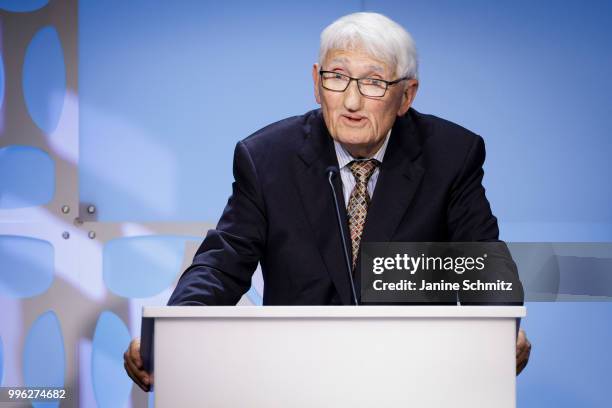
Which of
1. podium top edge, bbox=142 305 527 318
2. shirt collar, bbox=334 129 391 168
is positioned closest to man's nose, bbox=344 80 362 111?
shirt collar, bbox=334 129 391 168

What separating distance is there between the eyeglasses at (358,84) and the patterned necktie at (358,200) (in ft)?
0.59

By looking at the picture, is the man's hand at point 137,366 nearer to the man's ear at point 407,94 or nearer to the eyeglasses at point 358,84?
the eyeglasses at point 358,84

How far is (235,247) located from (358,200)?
303 mm

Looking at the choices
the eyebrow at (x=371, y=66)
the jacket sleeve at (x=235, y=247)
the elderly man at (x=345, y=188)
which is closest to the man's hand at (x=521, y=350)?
the elderly man at (x=345, y=188)

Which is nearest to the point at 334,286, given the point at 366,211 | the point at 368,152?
the point at 366,211

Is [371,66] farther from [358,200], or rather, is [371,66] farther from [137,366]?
[137,366]

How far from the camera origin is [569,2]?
3.52 meters

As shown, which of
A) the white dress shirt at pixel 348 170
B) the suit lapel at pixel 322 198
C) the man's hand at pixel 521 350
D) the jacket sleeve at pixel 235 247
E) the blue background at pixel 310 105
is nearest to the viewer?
the man's hand at pixel 521 350

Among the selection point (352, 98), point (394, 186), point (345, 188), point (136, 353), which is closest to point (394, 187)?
point (394, 186)

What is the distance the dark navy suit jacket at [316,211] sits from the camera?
1992 millimetres

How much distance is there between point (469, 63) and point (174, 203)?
4.17ft

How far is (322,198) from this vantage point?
6.74 ft

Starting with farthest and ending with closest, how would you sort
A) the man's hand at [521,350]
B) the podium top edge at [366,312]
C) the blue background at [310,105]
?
1. the blue background at [310,105]
2. the man's hand at [521,350]
3. the podium top edge at [366,312]

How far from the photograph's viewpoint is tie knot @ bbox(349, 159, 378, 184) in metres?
2.09
